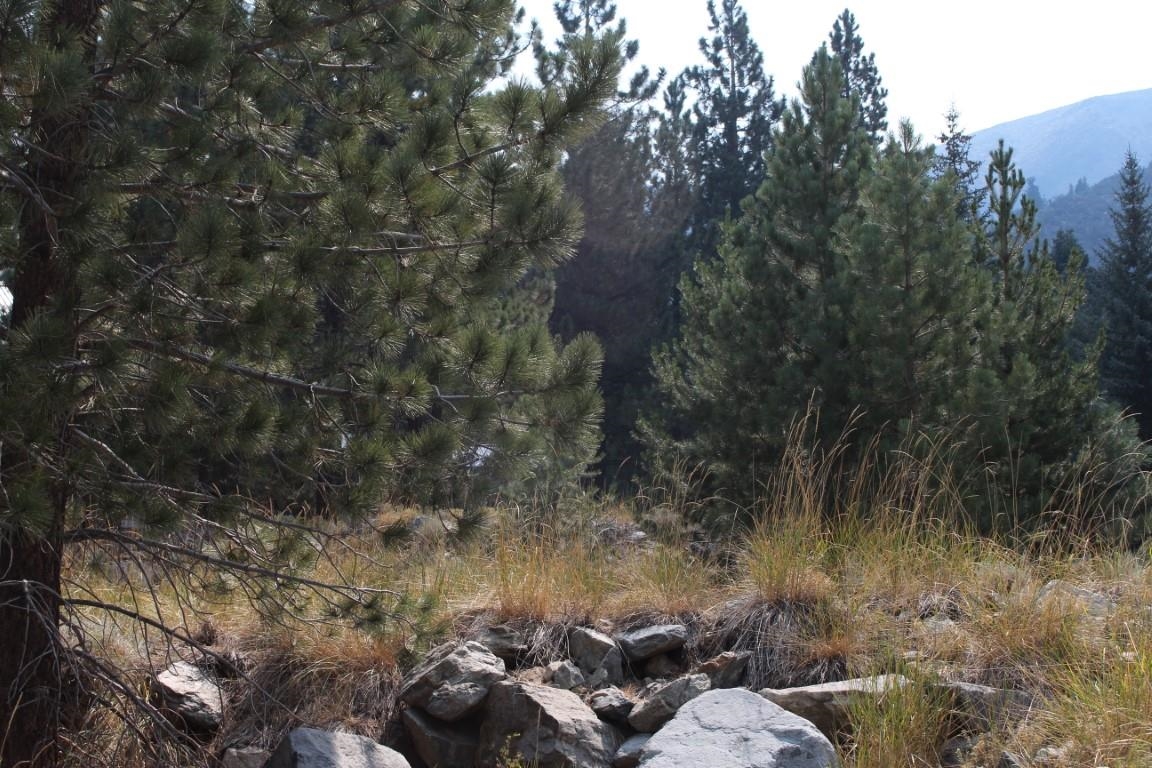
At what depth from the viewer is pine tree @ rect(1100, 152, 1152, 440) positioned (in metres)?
23.2

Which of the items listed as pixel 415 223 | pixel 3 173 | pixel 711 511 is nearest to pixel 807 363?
pixel 711 511

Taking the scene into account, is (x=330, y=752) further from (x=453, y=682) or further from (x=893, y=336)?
(x=893, y=336)

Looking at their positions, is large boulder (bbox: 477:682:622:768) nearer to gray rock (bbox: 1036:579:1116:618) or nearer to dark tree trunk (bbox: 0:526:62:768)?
dark tree trunk (bbox: 0:526:62:768)

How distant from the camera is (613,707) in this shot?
404cm

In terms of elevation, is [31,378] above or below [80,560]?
above

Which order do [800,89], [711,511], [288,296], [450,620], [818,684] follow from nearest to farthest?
1. [288,296]
2. [818,684]
3. [450,620]
4. [711,511]
5. [800,89]

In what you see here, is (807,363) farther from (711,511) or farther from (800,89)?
→ (800,89)

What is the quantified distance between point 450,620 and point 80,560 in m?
1.72

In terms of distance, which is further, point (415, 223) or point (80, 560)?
point (80, 560)

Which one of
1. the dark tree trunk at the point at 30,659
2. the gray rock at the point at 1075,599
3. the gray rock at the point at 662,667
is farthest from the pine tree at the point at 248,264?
the gray rock at the point at 1075,599

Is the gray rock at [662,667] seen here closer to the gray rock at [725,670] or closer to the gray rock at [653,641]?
the gray rock at [653,641]

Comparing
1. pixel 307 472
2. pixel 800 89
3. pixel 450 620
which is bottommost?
pixel 450 620

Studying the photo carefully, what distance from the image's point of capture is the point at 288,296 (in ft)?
11.2

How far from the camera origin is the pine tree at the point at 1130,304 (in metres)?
23.2
